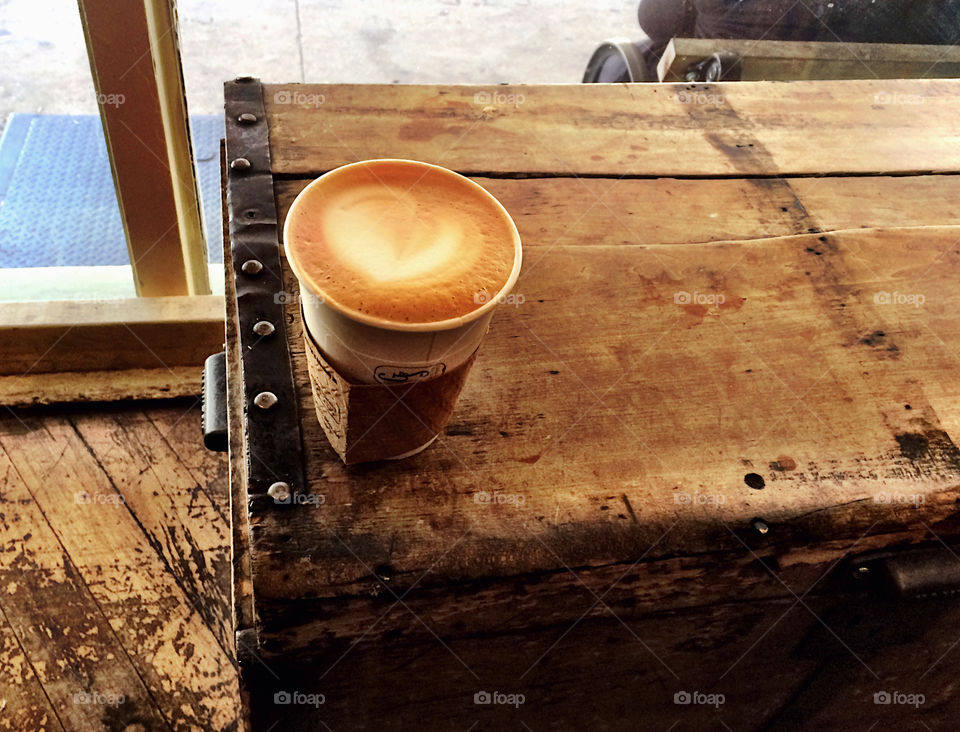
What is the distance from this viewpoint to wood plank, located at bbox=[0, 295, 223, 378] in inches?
70.1

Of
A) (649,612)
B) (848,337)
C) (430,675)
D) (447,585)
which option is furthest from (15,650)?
(848,337)

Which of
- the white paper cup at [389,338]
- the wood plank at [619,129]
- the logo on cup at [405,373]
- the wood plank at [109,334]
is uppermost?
the white paper cup at [389,338]

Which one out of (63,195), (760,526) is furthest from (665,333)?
(63,195)

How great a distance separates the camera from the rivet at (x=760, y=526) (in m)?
0.84

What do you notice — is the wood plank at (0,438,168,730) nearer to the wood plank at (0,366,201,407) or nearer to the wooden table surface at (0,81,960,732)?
the wooden table surface at (0,81,960,732)

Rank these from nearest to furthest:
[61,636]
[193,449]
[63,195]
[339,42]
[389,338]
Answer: [389,338] < [61,636] < [193,449] < [63,195] < [339,42]

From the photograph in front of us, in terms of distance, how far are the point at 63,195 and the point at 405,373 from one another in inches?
109

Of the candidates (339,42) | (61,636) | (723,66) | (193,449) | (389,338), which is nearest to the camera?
(389,338)

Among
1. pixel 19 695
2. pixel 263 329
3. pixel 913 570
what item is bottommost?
pixel 19 695

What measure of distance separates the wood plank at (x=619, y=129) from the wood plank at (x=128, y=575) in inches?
36.2

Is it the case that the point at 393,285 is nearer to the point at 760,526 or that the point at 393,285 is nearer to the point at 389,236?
the point at 389,236

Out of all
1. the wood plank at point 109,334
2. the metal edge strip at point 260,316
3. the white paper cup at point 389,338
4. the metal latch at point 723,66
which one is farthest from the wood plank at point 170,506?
the metal latch at point 723,66

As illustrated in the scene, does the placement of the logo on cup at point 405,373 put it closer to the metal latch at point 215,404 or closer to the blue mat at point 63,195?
A: the metal latch at point 215,404

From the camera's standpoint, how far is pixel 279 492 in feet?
2.61
